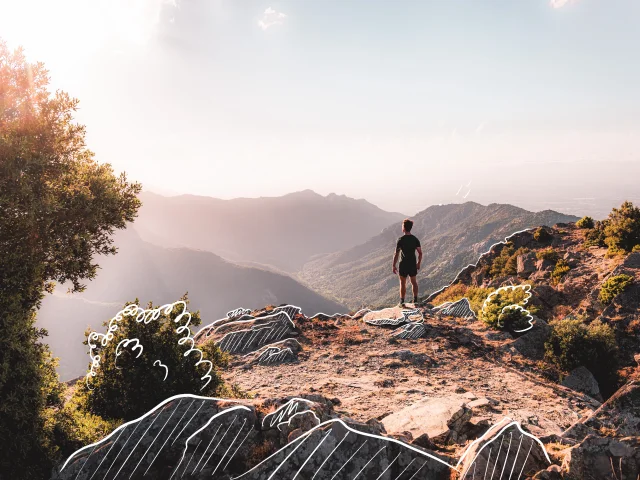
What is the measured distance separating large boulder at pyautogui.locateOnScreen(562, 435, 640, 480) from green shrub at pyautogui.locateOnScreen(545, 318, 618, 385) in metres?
7.73

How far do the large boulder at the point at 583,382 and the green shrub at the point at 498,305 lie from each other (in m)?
3.09

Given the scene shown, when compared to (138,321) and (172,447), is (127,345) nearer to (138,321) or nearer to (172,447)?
(138,321)

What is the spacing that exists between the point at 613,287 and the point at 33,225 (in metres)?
17.8

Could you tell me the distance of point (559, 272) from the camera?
18.3 metres

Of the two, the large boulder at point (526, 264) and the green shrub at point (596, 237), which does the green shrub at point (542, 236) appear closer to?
the green shrub at point (596, 237)

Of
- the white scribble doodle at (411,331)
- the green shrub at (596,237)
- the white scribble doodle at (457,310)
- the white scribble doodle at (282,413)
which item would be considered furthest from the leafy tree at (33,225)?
the green shrub at (596,237)

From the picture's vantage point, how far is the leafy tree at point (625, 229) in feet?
57.0

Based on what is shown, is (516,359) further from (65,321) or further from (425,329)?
(65,321)

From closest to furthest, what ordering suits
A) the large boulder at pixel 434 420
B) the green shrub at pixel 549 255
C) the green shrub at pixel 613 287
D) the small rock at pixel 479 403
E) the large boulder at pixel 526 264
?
1. the large boulder at pixel 434 420
2. the small rock at pixel 479 403
3. the green shrub at pixel 613 287
4. the green shrub at pixel 549 255
5. the large boulder at pixel 526 264

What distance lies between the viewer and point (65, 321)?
533 feet

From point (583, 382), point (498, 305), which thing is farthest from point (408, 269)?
point (583, 382)

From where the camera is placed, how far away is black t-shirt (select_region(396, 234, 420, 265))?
14.4 meters

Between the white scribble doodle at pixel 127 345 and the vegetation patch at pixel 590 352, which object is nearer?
the white scribble doodle at pixel 127 345

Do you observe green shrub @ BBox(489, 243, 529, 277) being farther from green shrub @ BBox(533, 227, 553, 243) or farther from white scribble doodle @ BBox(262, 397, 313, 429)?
white scribble doodle @ BBox(262, 397, 313, 429)
